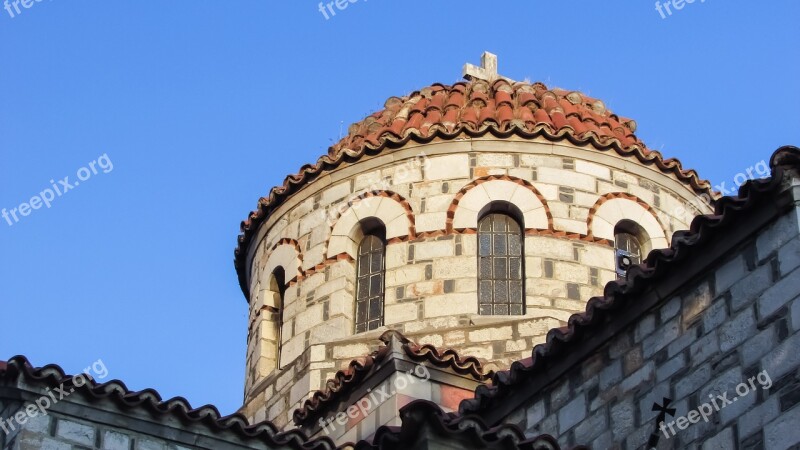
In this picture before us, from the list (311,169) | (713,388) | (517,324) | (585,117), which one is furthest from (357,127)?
(713,388)

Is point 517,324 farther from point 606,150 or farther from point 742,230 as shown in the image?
point 742,230

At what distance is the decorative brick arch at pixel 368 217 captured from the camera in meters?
Answer: 16.2

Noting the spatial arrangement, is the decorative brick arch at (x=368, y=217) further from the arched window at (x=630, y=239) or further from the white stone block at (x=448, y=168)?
the arched window at (x=630, y=239)

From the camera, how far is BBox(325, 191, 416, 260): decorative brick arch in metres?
16.2

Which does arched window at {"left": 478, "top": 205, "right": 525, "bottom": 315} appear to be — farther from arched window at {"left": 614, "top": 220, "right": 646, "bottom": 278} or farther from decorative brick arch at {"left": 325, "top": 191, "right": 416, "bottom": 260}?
arched window at {"left": 614, "top": 220, "right": 646, "bottom": 278}

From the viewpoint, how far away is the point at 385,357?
14141 millimetres

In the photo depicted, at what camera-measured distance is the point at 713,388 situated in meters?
10.7

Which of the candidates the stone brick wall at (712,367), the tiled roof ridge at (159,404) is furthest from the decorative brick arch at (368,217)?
the tiled roof ridge at (159,404)

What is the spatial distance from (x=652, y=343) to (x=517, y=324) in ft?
12.4

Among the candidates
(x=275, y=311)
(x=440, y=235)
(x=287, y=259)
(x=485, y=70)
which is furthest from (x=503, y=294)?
(x=485, y=70)

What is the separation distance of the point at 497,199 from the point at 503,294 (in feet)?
3.47

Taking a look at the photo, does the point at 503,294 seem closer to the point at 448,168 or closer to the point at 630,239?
the point at 448,168

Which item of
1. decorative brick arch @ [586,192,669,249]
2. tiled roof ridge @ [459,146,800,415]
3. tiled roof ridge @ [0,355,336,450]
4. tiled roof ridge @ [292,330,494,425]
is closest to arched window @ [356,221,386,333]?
tiled roof ridge @ [292,330,494,425]

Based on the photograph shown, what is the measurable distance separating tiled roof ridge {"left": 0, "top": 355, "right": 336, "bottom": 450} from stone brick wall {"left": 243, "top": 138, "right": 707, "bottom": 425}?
16.1 feet
